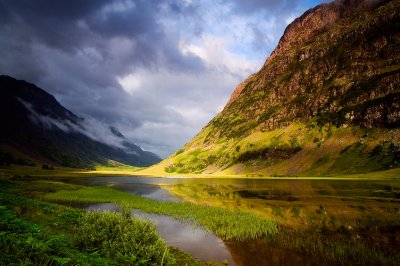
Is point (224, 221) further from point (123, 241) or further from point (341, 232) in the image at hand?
point (123, 241)

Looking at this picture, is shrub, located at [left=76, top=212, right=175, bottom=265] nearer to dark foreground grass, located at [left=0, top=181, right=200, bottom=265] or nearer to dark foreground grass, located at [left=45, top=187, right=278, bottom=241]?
dark foreground grass, located at [left=0, top=181, right=200, bottom=265]

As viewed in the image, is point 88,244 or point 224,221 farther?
point 224,221

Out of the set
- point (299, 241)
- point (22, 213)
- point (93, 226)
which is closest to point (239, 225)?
point (299, 241)

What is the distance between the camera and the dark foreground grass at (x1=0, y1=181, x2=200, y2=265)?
1423cm

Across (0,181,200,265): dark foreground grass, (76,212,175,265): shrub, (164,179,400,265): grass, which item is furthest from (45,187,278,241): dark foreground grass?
(76,212,175,265): shrub

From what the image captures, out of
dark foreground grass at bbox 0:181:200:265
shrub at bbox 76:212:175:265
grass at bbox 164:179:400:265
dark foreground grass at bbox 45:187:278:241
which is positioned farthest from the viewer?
dark foreground grass at bbox 45:187:278:241

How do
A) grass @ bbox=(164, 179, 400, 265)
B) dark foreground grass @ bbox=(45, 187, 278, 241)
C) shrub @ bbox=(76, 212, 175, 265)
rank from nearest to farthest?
shrub @ bbox=(76, 212, 175, 265), grass @ bbox=(164, 179, 400, 265), dark foreground grass @ bbox=(45, 187, 278, 241)

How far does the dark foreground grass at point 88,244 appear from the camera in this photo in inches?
560

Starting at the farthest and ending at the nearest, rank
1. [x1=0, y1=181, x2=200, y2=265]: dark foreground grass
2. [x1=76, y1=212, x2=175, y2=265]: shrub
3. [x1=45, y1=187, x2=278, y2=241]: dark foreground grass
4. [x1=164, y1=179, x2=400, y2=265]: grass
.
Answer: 1. [x1=45, y1=187, x2=278, y2=241]: dark foreground grass
2. [x1=164, y1=179, x2=400, y2=265]: grass
3. [x1=76, y1=212, x2=175, y2=265]: shrub
4. [x1=0, y1=181, x2=200, y2=265]: dark foreground grass

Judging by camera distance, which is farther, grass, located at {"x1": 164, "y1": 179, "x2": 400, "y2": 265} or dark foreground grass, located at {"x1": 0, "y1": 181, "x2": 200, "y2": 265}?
grass, located at {"x1": 164, "y1": 179, "x2": 400, "y2": 265}

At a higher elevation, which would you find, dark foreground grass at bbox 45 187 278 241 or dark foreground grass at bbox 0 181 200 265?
dark foreground grass at bbox 0 181 200 265

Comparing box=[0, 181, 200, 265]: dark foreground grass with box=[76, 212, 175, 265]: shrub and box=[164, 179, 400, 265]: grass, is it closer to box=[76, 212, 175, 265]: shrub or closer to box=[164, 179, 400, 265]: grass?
box=[76, 212, 175, 265]: shrub

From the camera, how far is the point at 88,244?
21.1 metres

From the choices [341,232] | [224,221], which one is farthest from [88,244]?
[341,232]
